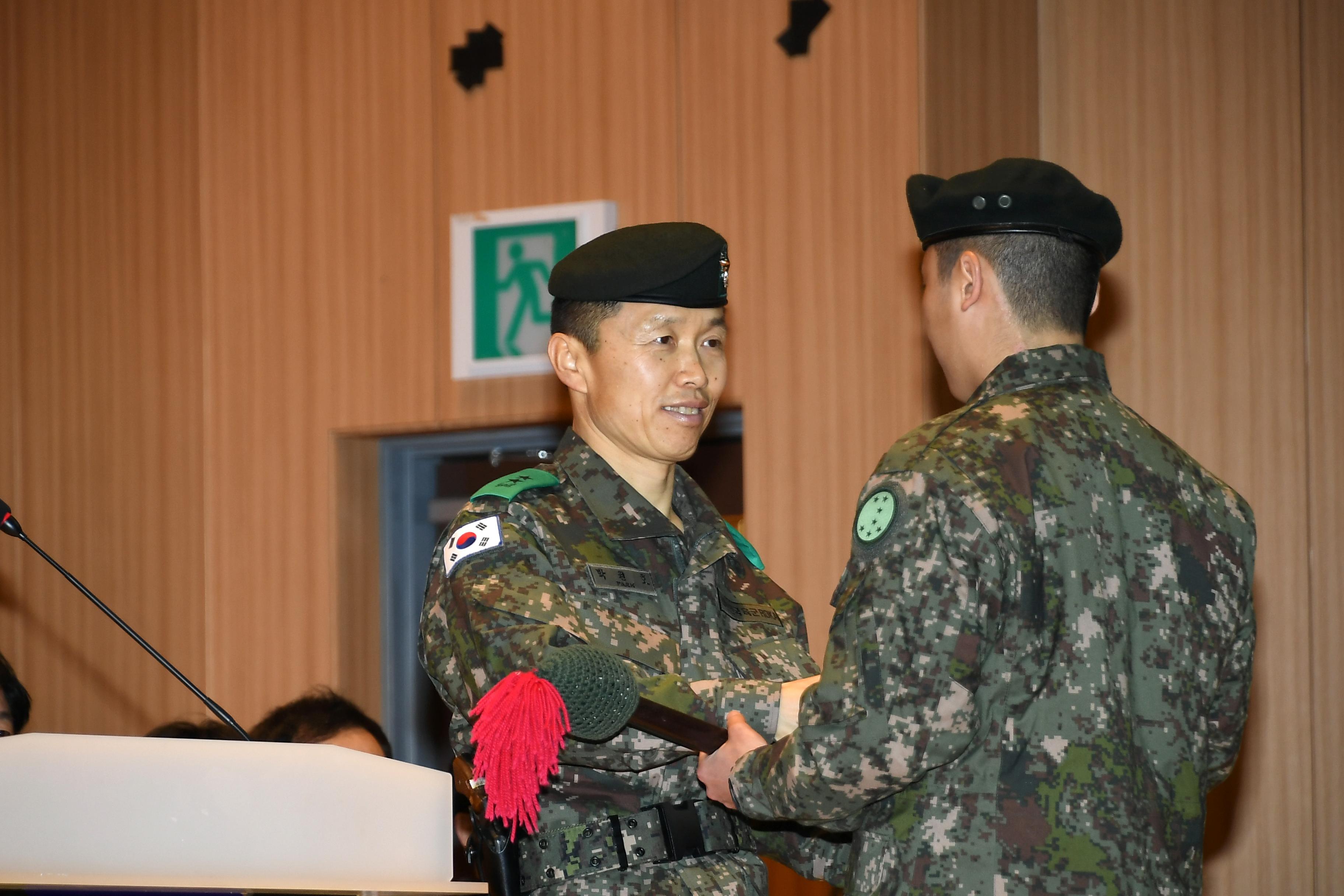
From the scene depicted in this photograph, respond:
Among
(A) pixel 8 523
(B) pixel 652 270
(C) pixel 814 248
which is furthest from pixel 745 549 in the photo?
(C) pixel 814 248

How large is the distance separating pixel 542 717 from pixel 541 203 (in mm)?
2664

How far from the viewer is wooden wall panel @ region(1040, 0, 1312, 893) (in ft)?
13.0

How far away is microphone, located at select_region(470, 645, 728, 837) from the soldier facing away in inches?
7.6

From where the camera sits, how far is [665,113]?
4148 mm

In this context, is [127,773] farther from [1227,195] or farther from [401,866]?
[1227,195]

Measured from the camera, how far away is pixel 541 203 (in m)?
4.28

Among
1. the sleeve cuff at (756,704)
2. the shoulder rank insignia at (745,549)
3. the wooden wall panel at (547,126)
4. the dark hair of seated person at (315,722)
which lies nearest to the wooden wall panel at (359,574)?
the wooden wall panel at (547,126)

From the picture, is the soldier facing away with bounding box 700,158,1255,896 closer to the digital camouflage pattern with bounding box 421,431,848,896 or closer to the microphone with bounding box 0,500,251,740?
the digital camouflage pattern with bounding box 421,431,848,896

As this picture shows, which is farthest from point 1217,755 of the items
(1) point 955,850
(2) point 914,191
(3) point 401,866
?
(3) point 401,866

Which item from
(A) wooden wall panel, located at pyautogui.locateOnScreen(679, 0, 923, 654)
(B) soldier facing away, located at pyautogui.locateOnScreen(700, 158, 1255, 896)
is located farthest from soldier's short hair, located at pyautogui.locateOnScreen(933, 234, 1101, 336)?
(A) wooden wall panel, located at pyautogui.locateOnScreen(679, 0, 923, 654)

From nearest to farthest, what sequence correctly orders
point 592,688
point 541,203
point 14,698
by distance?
point 592,688 < point 14,698 < point 541,203

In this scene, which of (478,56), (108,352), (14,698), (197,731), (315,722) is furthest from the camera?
(108,352)

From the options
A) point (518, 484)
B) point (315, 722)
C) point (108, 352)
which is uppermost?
point (108, 352)

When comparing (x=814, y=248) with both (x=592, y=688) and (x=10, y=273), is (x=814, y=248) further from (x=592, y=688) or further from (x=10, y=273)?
(x=10, y=273)
